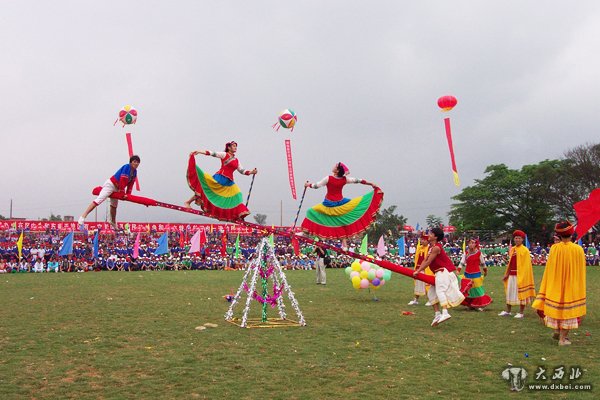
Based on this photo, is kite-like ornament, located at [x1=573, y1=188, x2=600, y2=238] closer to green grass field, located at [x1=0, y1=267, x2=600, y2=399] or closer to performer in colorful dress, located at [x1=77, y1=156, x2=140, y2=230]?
green grass field, located at [x1=0, y1=267, x2=600, y2=399]

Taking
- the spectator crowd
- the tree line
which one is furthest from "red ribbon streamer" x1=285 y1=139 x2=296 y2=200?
the tree line

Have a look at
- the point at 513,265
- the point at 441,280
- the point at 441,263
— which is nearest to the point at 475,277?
the point at 513,265

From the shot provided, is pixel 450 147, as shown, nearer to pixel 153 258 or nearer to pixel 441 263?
pixel 441 263

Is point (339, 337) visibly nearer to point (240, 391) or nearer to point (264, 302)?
point (264, 302)

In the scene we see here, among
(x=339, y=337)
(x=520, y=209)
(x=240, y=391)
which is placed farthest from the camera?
(x=520, y=209)

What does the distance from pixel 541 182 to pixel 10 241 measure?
160 feet

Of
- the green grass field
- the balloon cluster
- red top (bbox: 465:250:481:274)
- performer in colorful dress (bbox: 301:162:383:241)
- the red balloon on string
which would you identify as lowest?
the green grass field

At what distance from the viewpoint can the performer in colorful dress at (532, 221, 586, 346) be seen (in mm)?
8469

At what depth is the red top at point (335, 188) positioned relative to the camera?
370 inches

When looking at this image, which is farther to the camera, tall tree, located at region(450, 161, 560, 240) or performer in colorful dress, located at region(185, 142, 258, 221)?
tall tree, located at region(450, 161, 560, 240)

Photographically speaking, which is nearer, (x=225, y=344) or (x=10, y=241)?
(x=225, y=344)

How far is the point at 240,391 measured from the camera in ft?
19.5

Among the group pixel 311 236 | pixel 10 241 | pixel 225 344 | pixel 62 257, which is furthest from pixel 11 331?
pixel 10 241

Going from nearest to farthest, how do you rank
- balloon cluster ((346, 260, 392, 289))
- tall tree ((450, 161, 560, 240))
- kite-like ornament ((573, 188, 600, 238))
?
1. kite-like ornament ((573, 188, 600, 238))
2. balloon cluster ((346, 260, 392, 289))
3. tall tree ((450, 161, 560, 240))
